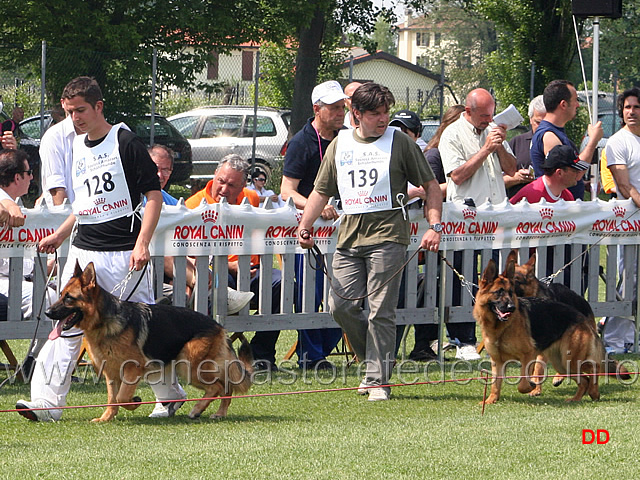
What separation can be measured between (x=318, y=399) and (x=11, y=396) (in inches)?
80.5

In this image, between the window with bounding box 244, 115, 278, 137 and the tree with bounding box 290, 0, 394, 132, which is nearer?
the window with bounding box 244, 115, 278, 137

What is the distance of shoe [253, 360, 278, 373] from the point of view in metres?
7.98

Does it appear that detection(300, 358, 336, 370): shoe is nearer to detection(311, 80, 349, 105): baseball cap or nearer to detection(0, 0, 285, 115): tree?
detection(311, 80, 349, 105): baseball cap

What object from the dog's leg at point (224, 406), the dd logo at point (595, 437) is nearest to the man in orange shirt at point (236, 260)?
the dog's leg at point (224, 406)

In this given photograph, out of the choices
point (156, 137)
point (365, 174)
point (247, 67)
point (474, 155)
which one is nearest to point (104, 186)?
point (365, 174)

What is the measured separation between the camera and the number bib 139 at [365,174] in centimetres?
→ 682

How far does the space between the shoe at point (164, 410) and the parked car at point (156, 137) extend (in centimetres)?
1133

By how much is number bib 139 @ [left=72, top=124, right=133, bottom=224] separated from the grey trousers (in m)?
1.65

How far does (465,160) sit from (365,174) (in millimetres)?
1875

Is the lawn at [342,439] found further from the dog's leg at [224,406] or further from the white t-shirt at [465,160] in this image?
the white t-shirt at [465,160]

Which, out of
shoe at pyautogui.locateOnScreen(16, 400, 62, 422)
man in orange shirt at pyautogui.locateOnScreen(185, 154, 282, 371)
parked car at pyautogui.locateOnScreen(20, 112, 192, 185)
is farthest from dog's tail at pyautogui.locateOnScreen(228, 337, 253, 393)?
parked car at pyautogui.locateOnScreen(20, 112, 192, 185)

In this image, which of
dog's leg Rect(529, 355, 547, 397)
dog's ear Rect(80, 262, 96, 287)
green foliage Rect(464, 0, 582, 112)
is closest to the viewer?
dog's ear Rect(80, 262, 96, 287)

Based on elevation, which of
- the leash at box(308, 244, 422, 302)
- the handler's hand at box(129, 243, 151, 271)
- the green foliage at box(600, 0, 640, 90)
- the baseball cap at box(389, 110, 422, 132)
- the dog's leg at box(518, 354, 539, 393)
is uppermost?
the green foliage at box(600, 0, 640, 90)

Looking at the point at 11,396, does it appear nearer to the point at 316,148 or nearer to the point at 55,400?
the point at 55,400
